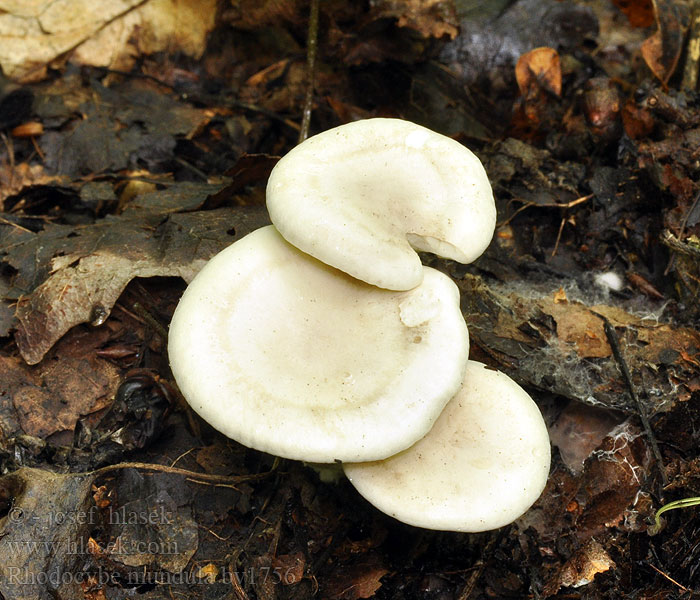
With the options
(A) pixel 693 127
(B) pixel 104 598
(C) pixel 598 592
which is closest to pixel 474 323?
(C) pixel 598 592

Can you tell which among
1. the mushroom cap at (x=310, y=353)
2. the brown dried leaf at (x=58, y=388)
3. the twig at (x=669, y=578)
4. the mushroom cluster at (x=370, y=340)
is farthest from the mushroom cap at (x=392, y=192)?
the twig at (x=669, y=578)

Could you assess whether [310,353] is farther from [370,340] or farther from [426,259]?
[426,259]

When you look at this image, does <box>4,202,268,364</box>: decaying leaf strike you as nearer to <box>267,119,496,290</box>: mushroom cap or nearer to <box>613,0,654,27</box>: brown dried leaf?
<box>267,119,496,290</box>: mushroom cap

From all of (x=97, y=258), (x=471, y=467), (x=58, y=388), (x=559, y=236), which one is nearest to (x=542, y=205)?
(x=559, y=236)

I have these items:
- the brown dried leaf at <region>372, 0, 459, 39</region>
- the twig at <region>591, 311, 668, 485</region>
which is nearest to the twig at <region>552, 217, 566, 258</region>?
the twig at <region>591, 311, 668, 485</region>

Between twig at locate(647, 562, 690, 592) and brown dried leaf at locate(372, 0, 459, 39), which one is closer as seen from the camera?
twig at locate(647, 562, 690, 592)

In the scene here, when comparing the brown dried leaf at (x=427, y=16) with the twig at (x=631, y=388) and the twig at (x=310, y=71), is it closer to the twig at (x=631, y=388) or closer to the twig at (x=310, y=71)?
the twig at (x=310, y=71)
